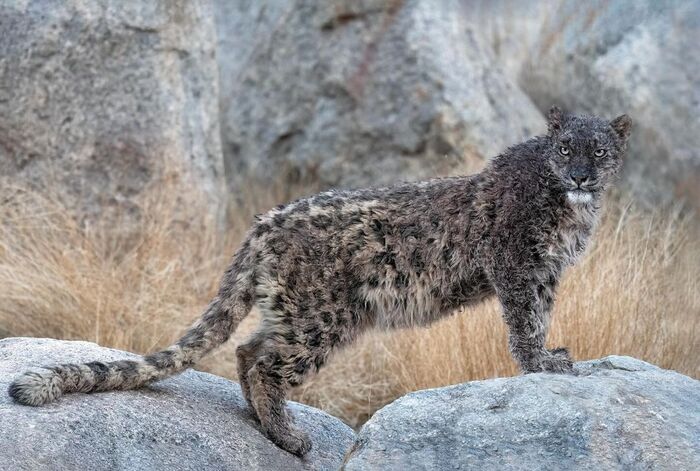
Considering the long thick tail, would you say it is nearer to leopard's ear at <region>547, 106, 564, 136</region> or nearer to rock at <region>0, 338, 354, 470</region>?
rock at <region>0, 338, 354, 470</region>

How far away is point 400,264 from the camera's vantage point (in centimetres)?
657

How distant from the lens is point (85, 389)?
19.4 ft

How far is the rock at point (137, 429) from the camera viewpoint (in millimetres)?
5438

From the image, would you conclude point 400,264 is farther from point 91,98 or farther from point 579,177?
point 91,98

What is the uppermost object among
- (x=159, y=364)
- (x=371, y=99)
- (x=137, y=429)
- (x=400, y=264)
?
(x=371, y=99)

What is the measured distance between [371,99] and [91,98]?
13.4ft

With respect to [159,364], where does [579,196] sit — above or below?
above

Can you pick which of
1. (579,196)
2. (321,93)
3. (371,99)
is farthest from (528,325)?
(321,93)

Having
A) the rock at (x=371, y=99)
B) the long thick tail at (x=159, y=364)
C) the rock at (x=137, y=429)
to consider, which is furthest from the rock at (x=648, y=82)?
the long thick tail at (x=159, y=364)

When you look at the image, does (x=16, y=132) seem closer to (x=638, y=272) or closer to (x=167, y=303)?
(x=167, y=303)

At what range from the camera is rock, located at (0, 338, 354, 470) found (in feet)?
17.8

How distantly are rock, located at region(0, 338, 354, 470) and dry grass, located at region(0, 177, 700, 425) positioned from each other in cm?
135

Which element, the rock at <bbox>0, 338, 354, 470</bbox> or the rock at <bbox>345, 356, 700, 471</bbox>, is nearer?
the rock at <bbox>345, 356, 700, 471</bbox>

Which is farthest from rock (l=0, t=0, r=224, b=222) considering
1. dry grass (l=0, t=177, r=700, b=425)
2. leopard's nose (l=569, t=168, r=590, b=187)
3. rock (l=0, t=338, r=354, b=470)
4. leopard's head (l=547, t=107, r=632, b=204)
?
leopard's nose (l=569, t=168, r=590, b=187)
